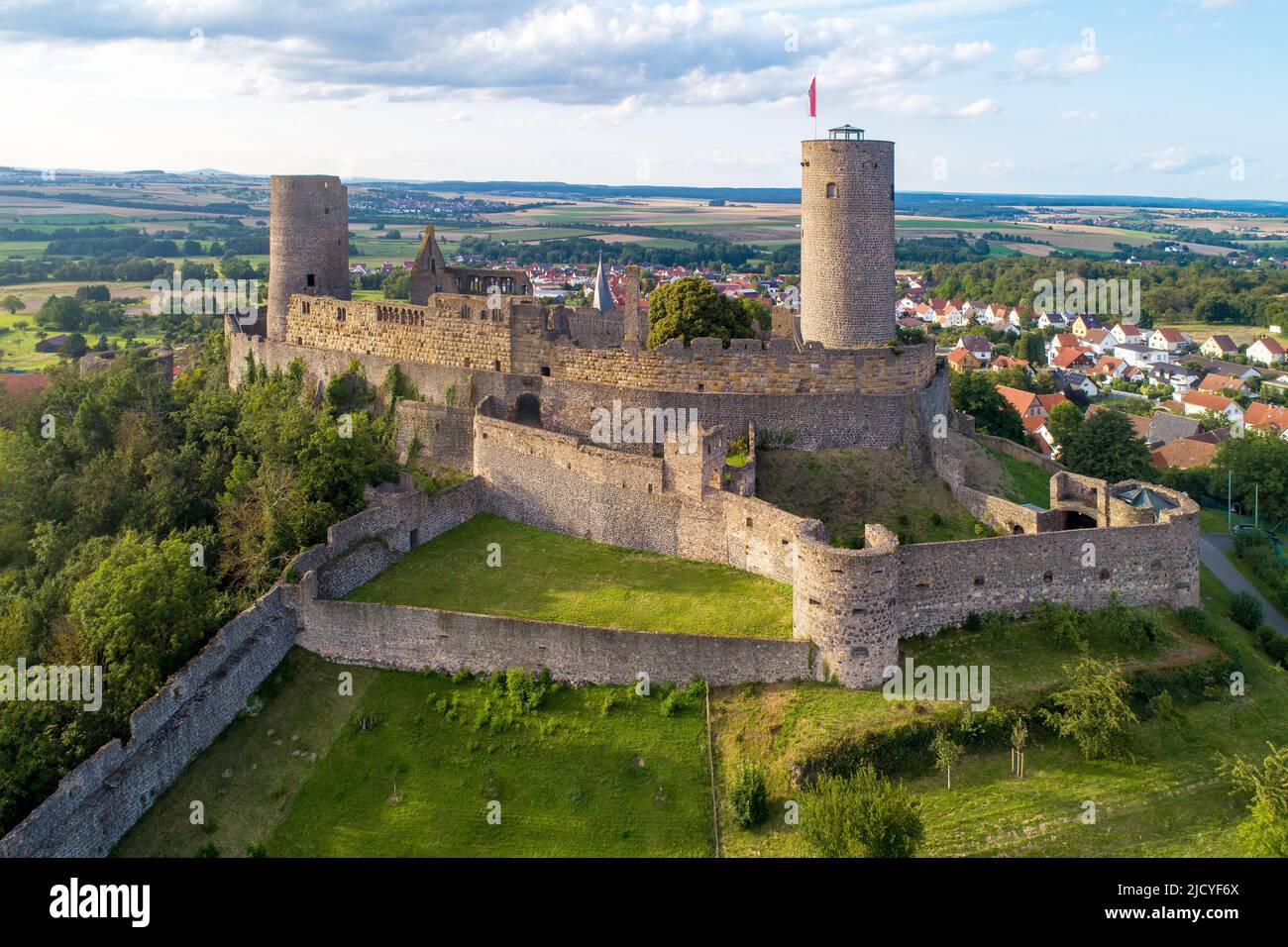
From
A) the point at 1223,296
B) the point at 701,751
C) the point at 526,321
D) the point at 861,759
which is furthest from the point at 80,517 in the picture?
the point at 1223,296

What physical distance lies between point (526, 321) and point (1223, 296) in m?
119

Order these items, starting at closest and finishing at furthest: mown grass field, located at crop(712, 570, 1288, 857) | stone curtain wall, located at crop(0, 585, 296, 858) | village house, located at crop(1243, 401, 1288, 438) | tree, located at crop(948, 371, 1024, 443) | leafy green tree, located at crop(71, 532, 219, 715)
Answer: mown grass field, located at crop(712, 570, 1288, 857) < stone curtain wall, located at crop(0, 585, 296, 858) < leafy green tree, located at crop(71, 532, 219, 715) < tree, located at crop(948, 371, 1024, 443) < village house, located at crop(1243, 401, 1288, 438)

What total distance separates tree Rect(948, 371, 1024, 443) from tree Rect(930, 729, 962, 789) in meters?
24.1

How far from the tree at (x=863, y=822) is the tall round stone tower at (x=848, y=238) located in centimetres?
→ 1637

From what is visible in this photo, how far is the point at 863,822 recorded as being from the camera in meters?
18.5

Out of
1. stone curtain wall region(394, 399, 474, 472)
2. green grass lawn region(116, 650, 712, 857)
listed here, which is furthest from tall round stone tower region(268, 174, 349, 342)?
green grass lawn region(116, 650, 712, 857)

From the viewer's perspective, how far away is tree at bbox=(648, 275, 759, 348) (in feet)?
115

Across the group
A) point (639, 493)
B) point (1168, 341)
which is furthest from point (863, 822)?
point (1168, 341)

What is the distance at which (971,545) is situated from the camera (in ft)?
78.2

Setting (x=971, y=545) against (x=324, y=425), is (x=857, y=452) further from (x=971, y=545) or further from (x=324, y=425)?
(x=324, y=425)

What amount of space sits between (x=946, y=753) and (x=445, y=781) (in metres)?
9.36

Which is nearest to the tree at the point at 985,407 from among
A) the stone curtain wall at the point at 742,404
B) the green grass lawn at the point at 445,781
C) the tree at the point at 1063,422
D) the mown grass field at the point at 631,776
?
the tree at the point at 1063,422

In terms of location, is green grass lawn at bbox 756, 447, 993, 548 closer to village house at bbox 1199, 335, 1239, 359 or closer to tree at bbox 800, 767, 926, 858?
tree at bbox 800, 767, 926, 858

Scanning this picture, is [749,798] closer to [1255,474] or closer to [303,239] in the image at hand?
[303,239]
